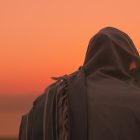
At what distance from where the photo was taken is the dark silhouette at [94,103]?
61.6 inches

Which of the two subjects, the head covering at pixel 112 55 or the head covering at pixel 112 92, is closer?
the head covering at pixel 112 92

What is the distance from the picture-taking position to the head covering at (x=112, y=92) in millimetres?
1561

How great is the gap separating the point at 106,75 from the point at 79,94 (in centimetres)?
15

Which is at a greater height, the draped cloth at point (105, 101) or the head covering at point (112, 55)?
the head covering at point (112, 55)

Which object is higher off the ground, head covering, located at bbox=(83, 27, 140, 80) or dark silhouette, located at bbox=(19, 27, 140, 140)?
head covering, located at bbox=(83, 27, 140, 80)

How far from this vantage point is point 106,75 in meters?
1.70

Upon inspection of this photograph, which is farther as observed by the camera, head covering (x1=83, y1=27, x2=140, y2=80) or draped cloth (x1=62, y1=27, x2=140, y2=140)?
head covering (x1=83, y1=27, x2=140, y2=80)

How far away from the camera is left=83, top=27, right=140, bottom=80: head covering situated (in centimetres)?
172

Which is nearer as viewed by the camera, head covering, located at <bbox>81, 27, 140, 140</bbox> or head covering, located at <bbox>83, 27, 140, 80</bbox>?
head covering, located at <bbox>81, 27, 140, 140</bbox>

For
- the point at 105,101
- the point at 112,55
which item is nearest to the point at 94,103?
the point at 105,101

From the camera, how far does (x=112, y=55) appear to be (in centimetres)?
178

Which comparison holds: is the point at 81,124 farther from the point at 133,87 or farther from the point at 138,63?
the point at 138,63

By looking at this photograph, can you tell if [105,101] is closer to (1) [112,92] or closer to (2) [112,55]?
(1) [112,92]

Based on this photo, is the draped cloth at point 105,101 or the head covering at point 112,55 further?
the head covering at point 112,55
